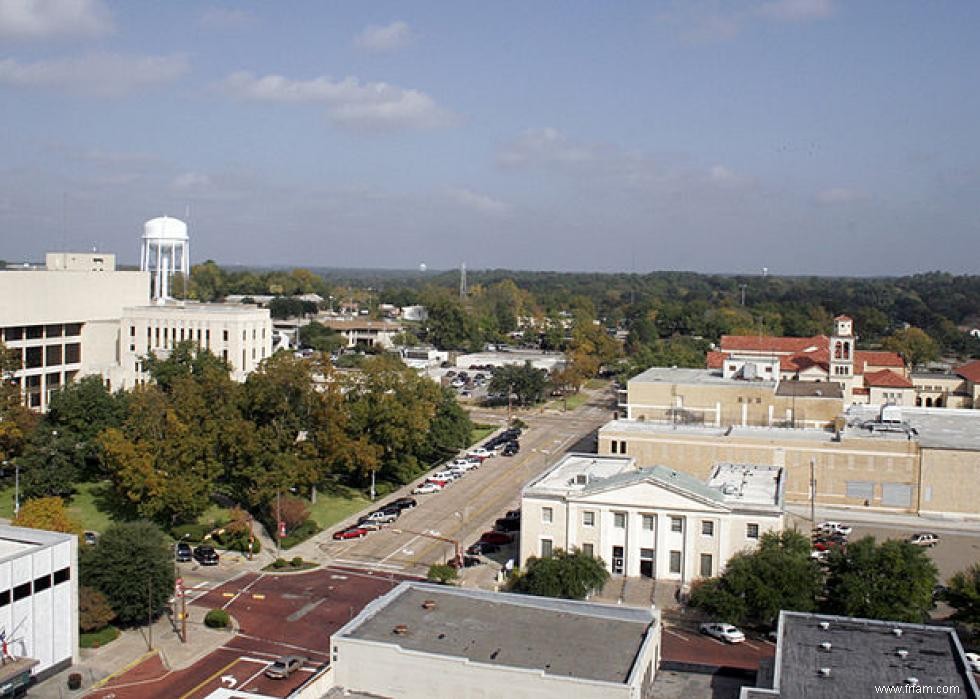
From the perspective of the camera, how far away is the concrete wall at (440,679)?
2286cm

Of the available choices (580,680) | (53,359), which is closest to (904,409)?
(580,680)

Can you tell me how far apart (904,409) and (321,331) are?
69799 mm

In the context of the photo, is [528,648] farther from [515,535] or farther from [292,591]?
[515,535]

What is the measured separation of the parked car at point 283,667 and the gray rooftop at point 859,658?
47.5ft

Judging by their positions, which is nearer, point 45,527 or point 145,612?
point 145,612

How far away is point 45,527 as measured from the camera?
36.5 m

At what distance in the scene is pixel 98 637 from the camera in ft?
105

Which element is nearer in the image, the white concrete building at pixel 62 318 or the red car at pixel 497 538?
the red car at pixel 497 538

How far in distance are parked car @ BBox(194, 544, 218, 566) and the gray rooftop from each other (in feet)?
78.1

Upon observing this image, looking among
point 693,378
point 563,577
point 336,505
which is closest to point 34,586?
point 563,577

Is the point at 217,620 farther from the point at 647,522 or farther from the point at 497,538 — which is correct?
the point at 647,522

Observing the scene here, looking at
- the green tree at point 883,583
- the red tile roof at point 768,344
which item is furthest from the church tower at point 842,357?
the green tree at point 883,583

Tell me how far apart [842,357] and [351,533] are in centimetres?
4164

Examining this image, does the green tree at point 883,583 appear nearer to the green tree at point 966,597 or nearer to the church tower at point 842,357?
the green tree at point 966,597
